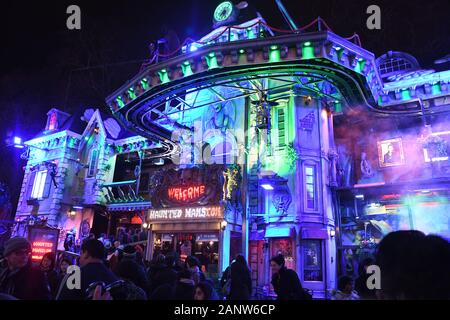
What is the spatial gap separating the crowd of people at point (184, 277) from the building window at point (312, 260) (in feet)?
26.0

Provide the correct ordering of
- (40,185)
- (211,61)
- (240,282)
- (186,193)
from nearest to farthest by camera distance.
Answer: (240,282) → (211,61) → (186,193) → (40,185)

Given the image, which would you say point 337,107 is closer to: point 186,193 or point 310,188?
point 310,188

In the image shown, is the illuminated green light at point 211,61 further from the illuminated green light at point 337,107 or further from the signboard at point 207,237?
the illuminated green light at point 337,107

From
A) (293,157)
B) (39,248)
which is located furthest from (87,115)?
(293,157)

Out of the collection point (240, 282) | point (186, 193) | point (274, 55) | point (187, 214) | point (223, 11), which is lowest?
point (240, 282)

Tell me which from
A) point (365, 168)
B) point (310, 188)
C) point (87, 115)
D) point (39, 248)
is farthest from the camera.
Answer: point (87, 115)

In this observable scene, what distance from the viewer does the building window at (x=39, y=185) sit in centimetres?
2735

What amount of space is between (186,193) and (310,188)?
277 inches

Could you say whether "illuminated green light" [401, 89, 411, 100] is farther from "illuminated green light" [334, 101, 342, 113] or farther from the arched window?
"illuminated green light" [334, 101, 342, 113]

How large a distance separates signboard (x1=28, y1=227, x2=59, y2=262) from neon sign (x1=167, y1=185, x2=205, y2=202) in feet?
21.4

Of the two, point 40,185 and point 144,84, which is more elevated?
point 144,84

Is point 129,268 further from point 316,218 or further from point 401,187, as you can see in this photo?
point 401,187

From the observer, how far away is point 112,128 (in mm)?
28078

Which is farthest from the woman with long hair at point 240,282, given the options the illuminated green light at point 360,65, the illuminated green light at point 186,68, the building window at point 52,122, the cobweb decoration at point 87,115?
the building window at point 52,122
